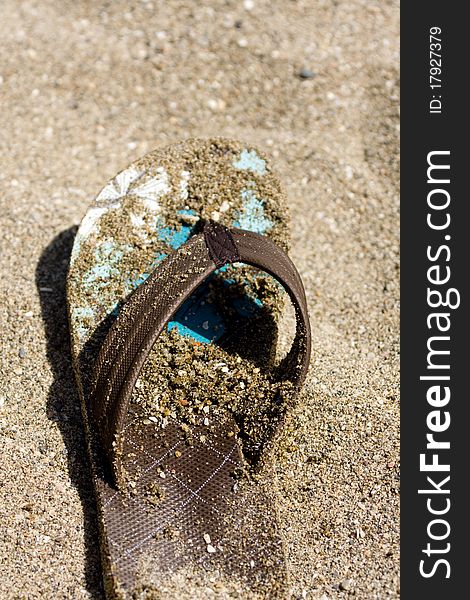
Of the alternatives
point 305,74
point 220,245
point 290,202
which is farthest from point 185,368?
point 305,74

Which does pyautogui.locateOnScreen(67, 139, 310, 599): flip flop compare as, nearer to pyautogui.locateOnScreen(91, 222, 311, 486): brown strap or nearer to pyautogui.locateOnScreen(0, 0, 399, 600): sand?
pyautogui.locateOnScreen(91, 222, 311, 486): brown strap

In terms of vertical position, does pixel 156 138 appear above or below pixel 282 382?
above

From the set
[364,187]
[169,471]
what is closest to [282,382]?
[169,471]

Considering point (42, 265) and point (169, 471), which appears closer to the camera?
point (169, 471)

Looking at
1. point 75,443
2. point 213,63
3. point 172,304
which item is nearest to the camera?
point 172,304

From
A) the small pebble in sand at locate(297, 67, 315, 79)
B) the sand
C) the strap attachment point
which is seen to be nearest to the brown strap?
the strap attachment point

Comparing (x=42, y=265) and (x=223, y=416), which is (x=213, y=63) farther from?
(x=223, y=416)

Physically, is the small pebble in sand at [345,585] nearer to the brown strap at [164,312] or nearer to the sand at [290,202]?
the sand at [290,202]
